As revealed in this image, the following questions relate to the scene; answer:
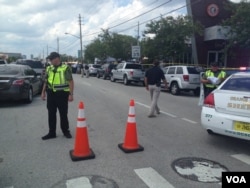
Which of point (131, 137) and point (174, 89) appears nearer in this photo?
point (131, 137)

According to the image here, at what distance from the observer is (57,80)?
6516 mm

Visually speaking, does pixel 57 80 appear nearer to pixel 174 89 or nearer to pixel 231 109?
pixel 231 109

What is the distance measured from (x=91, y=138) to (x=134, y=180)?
2.43m

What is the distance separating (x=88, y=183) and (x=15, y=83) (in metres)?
7.60

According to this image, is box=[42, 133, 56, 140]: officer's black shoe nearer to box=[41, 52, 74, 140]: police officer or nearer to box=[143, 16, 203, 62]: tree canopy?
box=[41, 52, 74, 140]: police officer

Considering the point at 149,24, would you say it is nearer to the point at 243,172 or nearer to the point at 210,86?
the point at 210,86

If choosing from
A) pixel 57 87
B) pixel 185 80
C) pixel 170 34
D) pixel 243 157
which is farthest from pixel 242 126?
pixel 170 34

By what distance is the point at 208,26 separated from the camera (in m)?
29.9

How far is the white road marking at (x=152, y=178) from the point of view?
4188 millimetres

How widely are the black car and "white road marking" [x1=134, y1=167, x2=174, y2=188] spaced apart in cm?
747

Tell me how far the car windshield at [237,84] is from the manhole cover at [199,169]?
5.55 ft

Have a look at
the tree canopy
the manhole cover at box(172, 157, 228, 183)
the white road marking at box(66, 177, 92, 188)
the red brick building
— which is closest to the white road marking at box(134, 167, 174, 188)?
the manhole cover at box(172, 157, 228, 183)

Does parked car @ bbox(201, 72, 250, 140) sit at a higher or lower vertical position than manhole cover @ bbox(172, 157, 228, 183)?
higher

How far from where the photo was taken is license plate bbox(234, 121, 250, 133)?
17.6 feet
